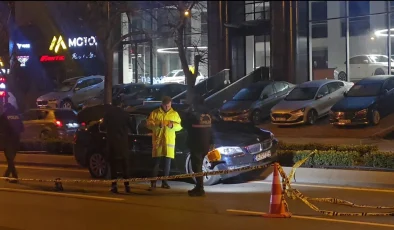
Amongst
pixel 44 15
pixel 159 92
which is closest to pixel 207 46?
pixel 159 92

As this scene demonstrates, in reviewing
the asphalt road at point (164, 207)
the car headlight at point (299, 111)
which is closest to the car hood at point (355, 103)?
the car headlight at point (299, 111)

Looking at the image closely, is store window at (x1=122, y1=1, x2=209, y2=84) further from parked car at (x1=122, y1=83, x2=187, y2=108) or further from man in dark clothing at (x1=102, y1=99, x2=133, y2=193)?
A: man in dark clothing at (x1=102, y1=99, x2=133, y2=193)

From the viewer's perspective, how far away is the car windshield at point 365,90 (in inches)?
874

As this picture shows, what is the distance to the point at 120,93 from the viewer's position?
3122cm

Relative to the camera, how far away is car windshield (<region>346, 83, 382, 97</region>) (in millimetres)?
22203

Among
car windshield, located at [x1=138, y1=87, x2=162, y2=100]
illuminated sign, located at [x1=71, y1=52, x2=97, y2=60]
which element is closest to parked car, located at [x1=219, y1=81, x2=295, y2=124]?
car windshield, located at [x1=138, y1=87, x2=162, y2=100]

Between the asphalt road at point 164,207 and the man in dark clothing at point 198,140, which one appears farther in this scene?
the man in dark clothing at point 198,140

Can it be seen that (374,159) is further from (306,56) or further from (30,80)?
(30,80)

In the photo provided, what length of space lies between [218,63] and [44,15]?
1109 inches

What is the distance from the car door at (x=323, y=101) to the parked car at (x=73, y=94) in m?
12.7

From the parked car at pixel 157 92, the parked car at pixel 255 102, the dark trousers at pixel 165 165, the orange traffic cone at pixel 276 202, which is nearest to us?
the orange traffic cone at pixel 276 202

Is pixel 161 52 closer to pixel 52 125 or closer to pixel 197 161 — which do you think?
pixel 52 125

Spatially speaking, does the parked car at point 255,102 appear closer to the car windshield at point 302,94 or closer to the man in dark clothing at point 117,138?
the car windshield at point 302,94

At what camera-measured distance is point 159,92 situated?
31297 mm
